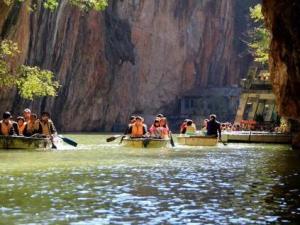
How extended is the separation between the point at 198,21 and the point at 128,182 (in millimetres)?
80381

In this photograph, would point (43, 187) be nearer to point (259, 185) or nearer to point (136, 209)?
point (136, 209)

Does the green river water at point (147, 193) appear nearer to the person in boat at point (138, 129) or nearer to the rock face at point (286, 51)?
the rock face at point (286, 51)

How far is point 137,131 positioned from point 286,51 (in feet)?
27.7

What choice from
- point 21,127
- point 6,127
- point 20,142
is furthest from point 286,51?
point 6,127

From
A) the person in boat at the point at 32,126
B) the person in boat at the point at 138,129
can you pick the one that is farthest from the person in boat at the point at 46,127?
the person in boat at the point at 138,129

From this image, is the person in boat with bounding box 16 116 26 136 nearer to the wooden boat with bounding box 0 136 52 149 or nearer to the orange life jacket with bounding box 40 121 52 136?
the orange life jacket with bounding box 40 121 52 136

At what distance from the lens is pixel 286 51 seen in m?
27.8

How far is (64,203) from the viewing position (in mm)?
11195

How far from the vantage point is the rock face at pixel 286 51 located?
26.6 metres

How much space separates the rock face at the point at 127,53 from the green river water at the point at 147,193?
1009 inches

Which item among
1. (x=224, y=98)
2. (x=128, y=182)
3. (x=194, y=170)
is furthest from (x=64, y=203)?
(x=224, y=98)

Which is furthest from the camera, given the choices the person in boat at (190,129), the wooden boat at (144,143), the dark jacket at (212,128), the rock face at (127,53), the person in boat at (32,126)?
the rock face at (127,53)

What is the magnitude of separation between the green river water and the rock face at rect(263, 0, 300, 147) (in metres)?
8.77

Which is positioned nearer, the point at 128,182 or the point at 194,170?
the point at 128,182
